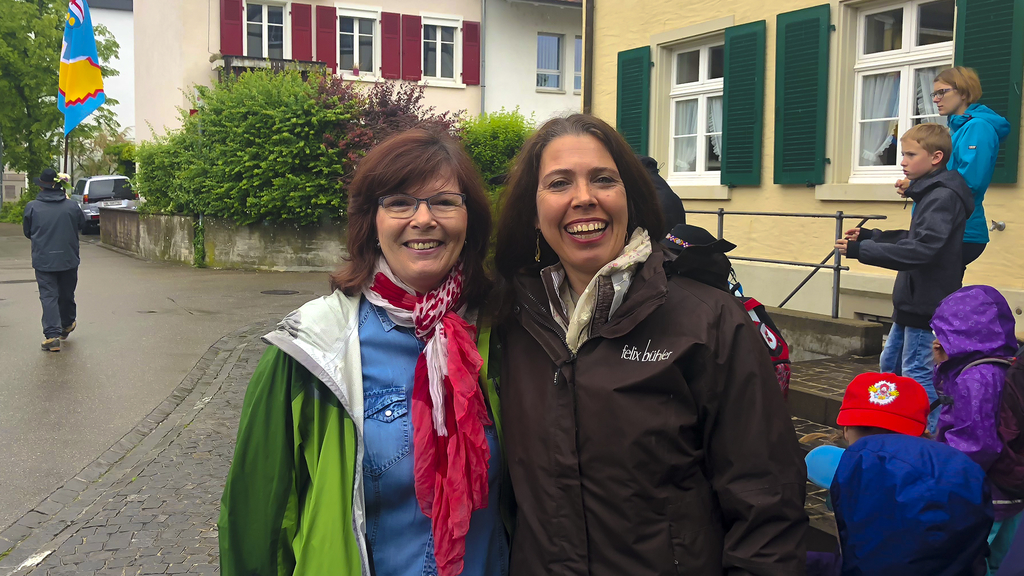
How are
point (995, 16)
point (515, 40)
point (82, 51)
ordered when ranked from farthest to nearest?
point (515, 40), point (82, 51), point (995, 16)

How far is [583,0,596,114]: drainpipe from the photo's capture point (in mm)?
12500

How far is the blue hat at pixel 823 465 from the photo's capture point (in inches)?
124

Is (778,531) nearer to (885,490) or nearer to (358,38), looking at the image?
(885,490)

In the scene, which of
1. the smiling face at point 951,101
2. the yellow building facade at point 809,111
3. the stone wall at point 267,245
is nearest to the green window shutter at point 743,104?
the yellow building facade at point 809,111

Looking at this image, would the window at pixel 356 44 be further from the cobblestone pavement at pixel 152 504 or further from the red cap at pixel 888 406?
the red cap at pixel 888 406

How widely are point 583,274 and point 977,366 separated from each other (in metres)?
1.61

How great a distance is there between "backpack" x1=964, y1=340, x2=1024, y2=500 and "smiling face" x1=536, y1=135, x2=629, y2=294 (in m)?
1.31

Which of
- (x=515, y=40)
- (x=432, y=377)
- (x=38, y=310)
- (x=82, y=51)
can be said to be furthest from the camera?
(x=515, y=40)

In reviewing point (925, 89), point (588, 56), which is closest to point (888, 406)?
point (925, 89)

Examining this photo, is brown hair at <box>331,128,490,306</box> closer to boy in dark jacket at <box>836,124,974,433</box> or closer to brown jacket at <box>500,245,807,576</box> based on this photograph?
brown jacket at <box>500,245,807,576</box>

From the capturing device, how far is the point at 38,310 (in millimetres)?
12695

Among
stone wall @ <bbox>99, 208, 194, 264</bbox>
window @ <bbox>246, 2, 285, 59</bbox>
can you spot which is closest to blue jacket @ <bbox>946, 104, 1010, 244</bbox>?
stone wall @ <bbox>99, 208, 194, 264</bbox>

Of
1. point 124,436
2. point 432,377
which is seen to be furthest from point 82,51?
point 432,377

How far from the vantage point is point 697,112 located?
36.8 ft
